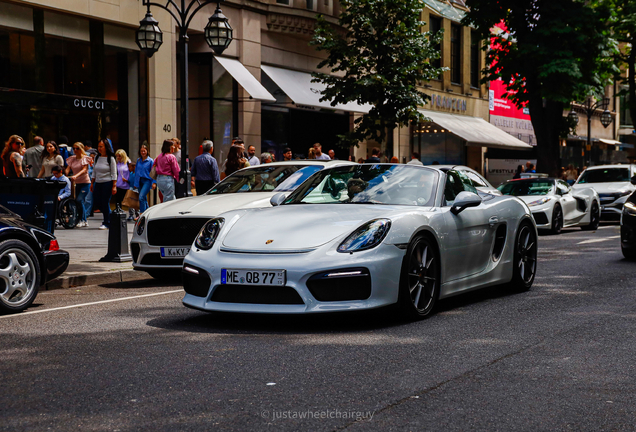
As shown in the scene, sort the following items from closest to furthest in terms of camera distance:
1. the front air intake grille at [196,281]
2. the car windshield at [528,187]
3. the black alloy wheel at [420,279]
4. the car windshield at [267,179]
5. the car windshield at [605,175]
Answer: the front air intake grille at [196,281], the black alloy wheel at [420,279], the car windshield at [267,179], the car windshield at [528,187], the car windshield at [605,175]

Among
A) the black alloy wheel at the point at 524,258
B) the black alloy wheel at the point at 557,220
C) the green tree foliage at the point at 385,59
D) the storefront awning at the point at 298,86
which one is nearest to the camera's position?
the black alloy wheel at the point at 524,258

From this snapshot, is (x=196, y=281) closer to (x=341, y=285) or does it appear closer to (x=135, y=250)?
(x=341, y=285)

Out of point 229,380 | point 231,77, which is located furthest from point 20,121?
point 229,380

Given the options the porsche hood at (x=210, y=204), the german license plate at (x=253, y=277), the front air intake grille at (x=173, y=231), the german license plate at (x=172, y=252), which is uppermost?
the porsche hood at (x=210, y=204)

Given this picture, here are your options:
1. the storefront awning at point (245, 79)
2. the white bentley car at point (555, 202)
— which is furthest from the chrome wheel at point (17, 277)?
the storefront awning at point (245, 79)

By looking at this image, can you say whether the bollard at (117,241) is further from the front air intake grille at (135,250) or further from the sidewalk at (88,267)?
the front air intake grille at (135,250)

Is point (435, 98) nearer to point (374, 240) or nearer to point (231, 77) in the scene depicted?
point (231, 77)

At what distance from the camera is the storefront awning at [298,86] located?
2505cm

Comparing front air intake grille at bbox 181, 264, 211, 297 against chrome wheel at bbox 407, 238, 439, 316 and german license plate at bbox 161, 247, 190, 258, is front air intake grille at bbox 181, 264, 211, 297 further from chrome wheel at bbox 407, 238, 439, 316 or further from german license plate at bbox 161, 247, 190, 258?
german license plate at bbox 161, 247, 190, 258

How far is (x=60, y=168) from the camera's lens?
1648 cm

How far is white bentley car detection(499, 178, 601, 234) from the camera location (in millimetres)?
18544

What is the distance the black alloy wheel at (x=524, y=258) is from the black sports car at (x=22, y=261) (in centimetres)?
455

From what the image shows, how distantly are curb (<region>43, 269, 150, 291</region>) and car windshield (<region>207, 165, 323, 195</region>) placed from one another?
4.78 ft

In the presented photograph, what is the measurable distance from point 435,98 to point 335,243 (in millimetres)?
31080
